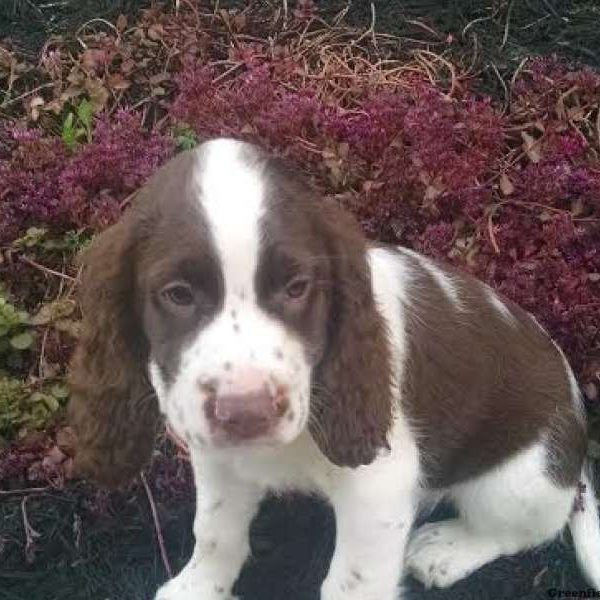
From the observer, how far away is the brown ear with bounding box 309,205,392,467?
3.10 m

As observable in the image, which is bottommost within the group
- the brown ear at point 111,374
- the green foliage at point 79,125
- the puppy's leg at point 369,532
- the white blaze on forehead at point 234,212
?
the green foliage at point 79,125

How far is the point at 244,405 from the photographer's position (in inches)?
106

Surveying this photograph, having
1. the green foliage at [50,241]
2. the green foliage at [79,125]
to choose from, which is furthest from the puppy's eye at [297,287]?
the green foliage at [79,125]

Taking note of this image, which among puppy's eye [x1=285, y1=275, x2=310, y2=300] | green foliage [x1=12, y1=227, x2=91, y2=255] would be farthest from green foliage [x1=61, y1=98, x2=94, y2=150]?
puppy's eye [x1=285, y1=275, x2=310, y2=300]

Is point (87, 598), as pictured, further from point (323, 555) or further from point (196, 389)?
point (196, 389)

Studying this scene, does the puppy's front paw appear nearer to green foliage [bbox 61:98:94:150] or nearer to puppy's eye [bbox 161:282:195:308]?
puppy's eye [bbox 161:282:195:308]

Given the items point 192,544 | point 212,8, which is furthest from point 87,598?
point 212,8

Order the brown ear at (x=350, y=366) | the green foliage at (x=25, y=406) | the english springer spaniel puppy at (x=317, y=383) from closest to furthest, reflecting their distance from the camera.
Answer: the english springer spaniel puppy at (x=317, y=383)
the brown ear at (x=350, y=366)
the green foliage at (x=25, y=406)

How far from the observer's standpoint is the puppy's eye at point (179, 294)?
287 cm

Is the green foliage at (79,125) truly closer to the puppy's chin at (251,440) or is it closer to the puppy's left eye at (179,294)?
the puppy's left eye at (179,294)

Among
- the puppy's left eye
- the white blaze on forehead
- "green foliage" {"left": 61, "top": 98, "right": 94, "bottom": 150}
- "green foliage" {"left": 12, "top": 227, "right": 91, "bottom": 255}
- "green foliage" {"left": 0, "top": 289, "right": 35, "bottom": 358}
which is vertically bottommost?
"green foliage" {"left": 0, "top": 289, "right": 35, "bottom": 358}

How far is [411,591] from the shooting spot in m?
4.09

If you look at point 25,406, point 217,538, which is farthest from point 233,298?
point 25,406

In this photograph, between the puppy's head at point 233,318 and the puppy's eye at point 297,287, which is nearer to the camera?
the puppy's head at point 233,318
